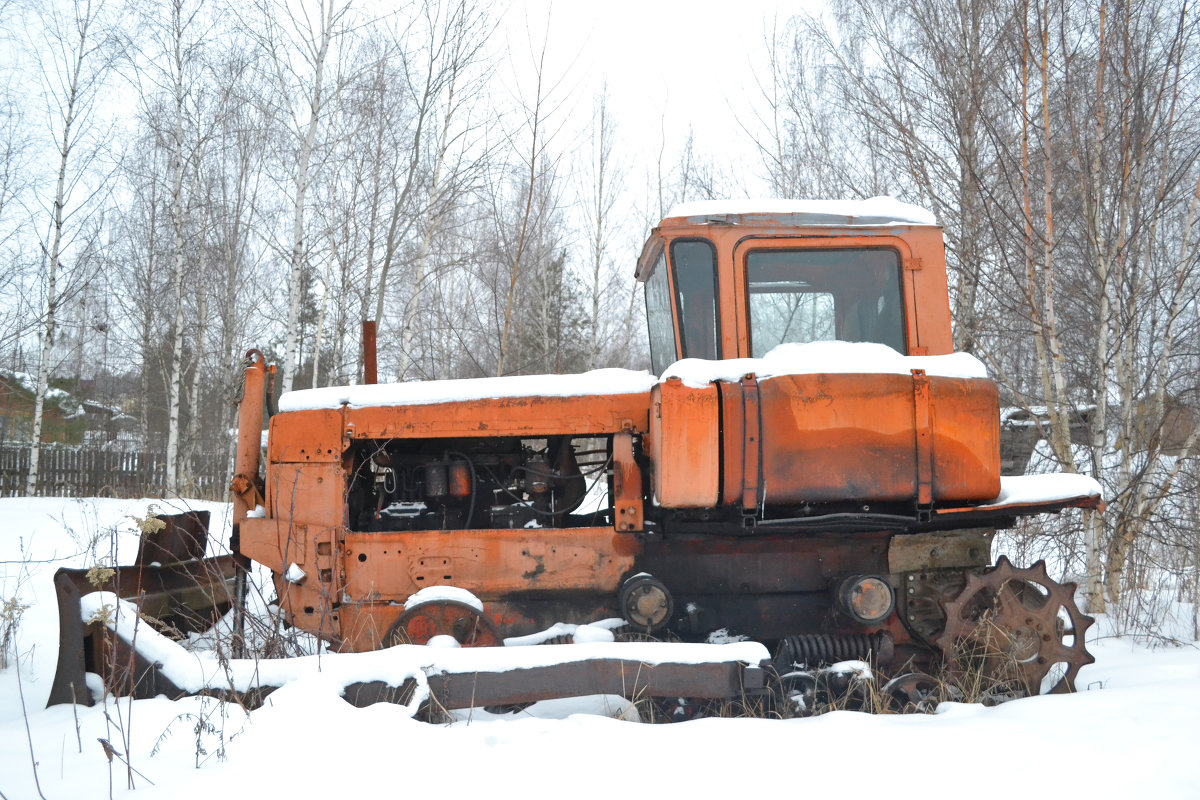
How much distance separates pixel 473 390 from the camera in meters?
4.21

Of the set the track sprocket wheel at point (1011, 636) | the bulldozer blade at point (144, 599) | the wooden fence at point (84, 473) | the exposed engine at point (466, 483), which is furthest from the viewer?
the wooden fence at point (84, 473)

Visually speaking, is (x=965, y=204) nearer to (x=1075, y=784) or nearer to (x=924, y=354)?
(x=924, y=354)

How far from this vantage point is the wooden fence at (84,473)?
16125 millimetres

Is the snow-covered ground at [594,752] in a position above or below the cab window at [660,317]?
below

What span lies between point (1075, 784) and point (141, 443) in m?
24.3

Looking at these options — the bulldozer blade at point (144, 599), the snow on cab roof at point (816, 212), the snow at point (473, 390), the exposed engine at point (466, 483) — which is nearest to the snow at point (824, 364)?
the snow at point (473, 390)

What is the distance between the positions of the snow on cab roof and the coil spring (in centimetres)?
211

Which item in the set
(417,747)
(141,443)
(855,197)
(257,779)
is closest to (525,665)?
(417,747)

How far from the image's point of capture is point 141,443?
2233cm

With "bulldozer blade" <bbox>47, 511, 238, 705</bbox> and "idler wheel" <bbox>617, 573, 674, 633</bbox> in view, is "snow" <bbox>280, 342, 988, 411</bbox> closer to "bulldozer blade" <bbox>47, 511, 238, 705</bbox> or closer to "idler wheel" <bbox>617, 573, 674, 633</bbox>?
"idler wheel" <bbox>617, 573, 674, 633</bbox>

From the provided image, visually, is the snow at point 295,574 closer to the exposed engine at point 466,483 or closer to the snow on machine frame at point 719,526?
the snow on machine frame at point 719,526

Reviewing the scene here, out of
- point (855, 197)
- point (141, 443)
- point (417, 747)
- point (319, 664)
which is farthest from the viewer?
point (141, 443)

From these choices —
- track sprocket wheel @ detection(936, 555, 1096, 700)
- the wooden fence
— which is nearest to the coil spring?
track sprocket wheel @ detection(936, 555, 1096, 700)

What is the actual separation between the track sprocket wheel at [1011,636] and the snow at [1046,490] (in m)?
0.32
